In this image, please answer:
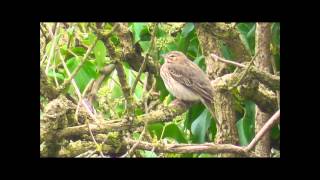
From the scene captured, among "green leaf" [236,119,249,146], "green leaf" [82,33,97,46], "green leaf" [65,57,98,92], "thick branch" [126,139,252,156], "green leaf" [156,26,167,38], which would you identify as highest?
"green leaf" [156,26,167,38]

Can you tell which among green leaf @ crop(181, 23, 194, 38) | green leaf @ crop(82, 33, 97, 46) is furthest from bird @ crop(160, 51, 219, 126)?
green leaf @ crop(82, 33, 97, 46)

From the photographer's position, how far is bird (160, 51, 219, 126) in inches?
168

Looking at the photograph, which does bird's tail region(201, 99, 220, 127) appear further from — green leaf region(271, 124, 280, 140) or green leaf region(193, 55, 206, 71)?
green leaf region(271, 124, 280, 140)

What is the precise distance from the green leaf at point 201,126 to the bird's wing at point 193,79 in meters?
0.08

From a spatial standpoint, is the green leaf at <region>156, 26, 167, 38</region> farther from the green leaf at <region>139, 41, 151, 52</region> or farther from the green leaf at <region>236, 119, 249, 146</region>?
the green leaf at <region>236, 119, 249, 146</region>

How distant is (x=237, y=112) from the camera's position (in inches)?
169

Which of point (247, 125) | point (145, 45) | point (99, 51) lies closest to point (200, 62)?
point (145, 45)

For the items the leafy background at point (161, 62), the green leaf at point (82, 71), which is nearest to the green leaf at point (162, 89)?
the leafy background at point (161, 62)

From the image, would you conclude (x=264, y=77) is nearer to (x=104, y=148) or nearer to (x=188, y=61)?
(x=188, y=61)

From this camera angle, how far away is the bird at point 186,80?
4262 millimetres

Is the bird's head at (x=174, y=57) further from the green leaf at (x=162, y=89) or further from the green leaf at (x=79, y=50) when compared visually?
the green leaf at (x=79, y=50)

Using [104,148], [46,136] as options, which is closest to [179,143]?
[104,148]

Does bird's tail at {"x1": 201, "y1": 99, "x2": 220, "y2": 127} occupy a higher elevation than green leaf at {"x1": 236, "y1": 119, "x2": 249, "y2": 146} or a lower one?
higher

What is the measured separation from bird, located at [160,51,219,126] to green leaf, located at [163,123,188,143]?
0.15 meters
